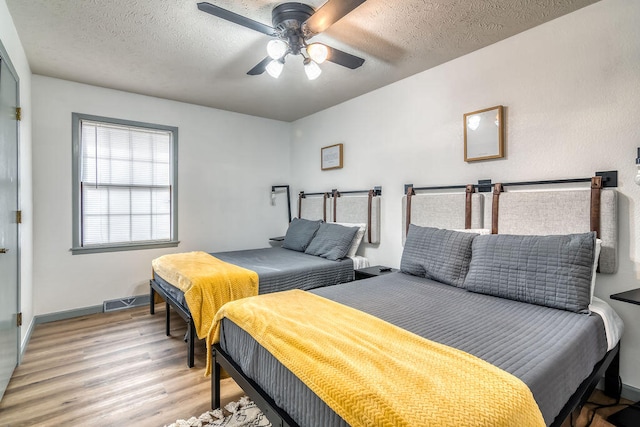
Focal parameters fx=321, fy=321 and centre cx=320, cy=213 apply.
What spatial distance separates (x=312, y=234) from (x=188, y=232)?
1619 millimetres

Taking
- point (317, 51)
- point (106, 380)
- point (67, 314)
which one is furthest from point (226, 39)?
point (67, 314)

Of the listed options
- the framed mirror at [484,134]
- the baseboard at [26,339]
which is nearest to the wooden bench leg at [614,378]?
the framed mirror at [484,134]

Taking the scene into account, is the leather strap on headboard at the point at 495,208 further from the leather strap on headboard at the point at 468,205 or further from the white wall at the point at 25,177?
the white wall at the point at 25,177

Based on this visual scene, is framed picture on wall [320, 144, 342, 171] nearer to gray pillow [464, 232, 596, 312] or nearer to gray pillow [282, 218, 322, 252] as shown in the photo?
gray pillow [282, 218, 322, 252]

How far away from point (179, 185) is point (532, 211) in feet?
12.2

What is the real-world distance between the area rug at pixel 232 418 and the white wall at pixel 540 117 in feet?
6.59

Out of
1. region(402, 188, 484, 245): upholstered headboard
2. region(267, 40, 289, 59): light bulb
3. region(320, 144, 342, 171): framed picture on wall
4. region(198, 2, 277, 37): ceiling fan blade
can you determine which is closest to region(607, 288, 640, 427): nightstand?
region(402, 188, 484, 245): upholstered headboard

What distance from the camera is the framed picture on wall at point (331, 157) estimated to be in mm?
4027

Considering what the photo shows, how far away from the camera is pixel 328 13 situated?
70.3 inches

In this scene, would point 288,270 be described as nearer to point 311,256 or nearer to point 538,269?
point 311,256

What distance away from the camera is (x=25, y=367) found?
238cm

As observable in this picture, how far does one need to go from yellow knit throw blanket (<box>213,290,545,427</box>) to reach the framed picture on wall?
273 centimetres

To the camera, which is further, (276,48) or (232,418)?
(276,48)

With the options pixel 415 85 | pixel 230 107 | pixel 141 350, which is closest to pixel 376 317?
pixel 141 350
